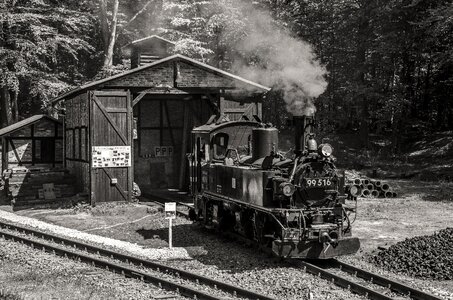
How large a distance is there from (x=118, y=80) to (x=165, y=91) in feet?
7.02

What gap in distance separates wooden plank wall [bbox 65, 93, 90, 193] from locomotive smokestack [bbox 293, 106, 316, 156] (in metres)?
12.1

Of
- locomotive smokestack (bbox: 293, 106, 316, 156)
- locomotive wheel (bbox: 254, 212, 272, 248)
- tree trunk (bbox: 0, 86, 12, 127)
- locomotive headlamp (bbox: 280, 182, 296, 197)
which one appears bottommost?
locomotive wheel (bbox: 254, 212, 272, 248)

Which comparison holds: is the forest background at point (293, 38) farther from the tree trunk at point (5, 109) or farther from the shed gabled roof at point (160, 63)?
the shed gabled roof at point (160, 63)

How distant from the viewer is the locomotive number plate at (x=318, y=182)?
12156 mm

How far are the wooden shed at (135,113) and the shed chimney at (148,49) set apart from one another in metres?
2.72

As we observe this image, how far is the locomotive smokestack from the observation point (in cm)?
1206

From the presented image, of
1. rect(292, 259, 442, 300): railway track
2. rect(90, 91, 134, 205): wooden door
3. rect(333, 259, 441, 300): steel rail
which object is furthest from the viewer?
rect(90, 91, 134, 205): wooden door

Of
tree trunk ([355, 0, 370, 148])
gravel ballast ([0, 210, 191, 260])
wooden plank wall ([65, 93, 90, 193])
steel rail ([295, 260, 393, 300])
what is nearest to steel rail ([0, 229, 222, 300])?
gravel ballast ([0, 210, 191, 260])

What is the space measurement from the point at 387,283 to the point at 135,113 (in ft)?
66.1

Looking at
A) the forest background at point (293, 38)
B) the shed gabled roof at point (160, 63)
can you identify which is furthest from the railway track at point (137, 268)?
the forest background at point (293, 38)

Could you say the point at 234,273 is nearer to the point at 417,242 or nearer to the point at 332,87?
the point at 417,242

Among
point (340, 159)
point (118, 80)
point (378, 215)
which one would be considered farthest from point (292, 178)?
point (340, 159)

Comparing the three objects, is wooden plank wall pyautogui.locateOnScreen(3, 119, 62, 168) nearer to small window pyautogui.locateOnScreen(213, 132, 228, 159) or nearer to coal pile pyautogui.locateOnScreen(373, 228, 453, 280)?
small window pyautogui.locateOnScreen(213, 132, 228, 159)

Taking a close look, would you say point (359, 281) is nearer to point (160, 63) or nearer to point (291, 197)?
point (291, 197)
